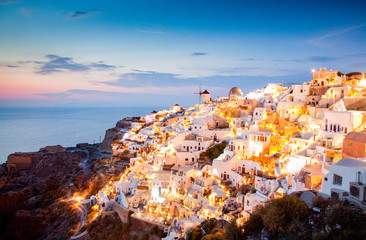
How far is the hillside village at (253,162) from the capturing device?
1385 centimetres

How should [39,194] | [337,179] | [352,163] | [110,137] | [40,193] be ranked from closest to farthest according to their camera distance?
[352,163]
[337,179]
[39,194]
[40,193]
[110,137]

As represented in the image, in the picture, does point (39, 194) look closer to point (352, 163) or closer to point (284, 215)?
point (284, 215)

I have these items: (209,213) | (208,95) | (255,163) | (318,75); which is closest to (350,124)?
(255,163)

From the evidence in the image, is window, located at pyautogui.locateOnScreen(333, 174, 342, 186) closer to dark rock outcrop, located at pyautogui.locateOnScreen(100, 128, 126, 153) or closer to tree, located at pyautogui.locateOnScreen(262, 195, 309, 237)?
tree, located at pyautogui.locateOnScreen(262, 195, 309, 237)

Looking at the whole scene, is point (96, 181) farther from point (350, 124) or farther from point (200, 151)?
point (350, 124)

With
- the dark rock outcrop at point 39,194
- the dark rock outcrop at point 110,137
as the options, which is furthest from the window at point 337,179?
the dark rock outcrop at point 110,137

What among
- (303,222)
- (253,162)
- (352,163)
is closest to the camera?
(303,222)

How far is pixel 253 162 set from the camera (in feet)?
68.4

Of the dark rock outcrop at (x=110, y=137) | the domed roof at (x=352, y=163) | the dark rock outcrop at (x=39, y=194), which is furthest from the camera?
the dark rock outcrop at (x=110, y=137)

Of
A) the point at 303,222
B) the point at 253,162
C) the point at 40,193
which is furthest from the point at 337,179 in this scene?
the point at 40,193

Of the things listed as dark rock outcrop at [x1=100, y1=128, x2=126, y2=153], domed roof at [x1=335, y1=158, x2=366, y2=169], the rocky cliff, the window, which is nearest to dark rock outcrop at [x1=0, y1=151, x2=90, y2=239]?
the rocky cliff

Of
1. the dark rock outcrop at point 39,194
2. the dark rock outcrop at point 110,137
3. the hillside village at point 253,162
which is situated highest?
the hillside village at point 253,162

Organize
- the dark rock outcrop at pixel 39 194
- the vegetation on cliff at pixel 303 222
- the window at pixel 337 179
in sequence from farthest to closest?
the dark rock outcrop at pixel 39 194
the window at pixel 337 179
the vegetation on cliff at pixel 303 222

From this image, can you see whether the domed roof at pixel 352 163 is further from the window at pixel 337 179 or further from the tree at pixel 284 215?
the tree at pixel 284 215
